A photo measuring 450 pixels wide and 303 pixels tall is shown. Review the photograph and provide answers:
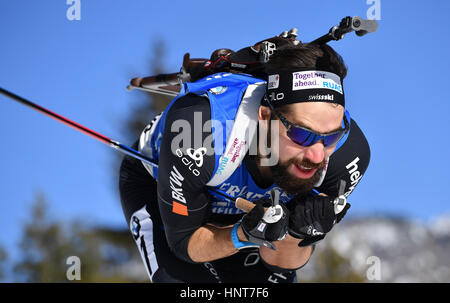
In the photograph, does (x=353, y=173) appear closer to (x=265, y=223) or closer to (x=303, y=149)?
(x=303, y=149)

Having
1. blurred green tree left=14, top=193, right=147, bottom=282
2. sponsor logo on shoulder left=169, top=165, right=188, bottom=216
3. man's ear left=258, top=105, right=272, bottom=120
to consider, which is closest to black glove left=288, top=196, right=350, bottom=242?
man's ear left=258, top=105, right=272, bottom=120

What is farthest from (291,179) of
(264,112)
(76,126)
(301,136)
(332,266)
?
(332,266)

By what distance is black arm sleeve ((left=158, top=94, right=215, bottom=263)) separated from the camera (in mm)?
3943

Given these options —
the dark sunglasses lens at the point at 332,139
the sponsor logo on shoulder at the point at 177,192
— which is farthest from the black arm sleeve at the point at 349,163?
the sponsor logo on shoulder at the point at 177,192

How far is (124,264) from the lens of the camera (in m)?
36.4

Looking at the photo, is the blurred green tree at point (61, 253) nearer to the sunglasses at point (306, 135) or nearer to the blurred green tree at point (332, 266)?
the blurred green tree at point (332, 266)

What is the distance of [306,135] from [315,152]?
0.14 metres

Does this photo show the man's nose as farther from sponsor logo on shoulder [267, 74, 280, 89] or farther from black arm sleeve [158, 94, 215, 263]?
black arm sleeve [158, 94, 215, 263]

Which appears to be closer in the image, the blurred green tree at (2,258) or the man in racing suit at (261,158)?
the man in racing suit at (261,158)

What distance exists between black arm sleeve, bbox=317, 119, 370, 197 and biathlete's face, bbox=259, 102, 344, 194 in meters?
0.27

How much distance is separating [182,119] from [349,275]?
103 feet

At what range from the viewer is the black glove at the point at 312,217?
3898mm

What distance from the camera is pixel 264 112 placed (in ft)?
→ 13.5
